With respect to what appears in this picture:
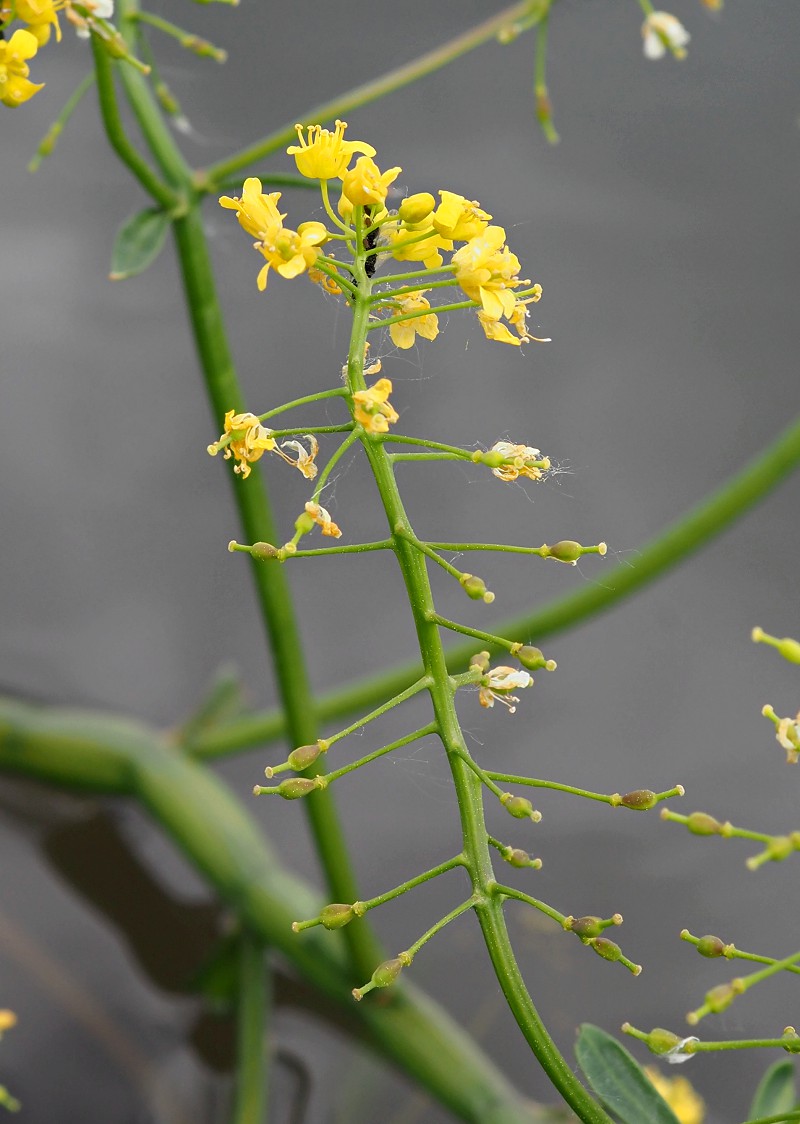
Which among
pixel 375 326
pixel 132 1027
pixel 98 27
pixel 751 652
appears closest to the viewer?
pixel 375 326

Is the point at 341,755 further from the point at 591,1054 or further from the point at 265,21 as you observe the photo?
the point at 265,21

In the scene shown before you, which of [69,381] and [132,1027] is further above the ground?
[69,381]

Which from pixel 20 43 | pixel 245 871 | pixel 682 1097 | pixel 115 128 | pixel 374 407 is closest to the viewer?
pixel 374 407

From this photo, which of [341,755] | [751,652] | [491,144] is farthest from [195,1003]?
[491,144]

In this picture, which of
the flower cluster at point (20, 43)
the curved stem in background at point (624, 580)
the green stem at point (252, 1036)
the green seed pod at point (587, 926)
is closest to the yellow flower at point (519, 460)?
the green seed pod at point (587, 926)

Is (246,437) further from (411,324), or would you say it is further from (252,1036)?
(252,1036)

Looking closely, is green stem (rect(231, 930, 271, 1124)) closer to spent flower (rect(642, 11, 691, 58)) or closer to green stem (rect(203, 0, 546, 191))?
green stem (rect(203, 0, 546, 191))

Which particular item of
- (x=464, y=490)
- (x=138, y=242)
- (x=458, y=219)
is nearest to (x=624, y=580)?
(x=464, y=490)
